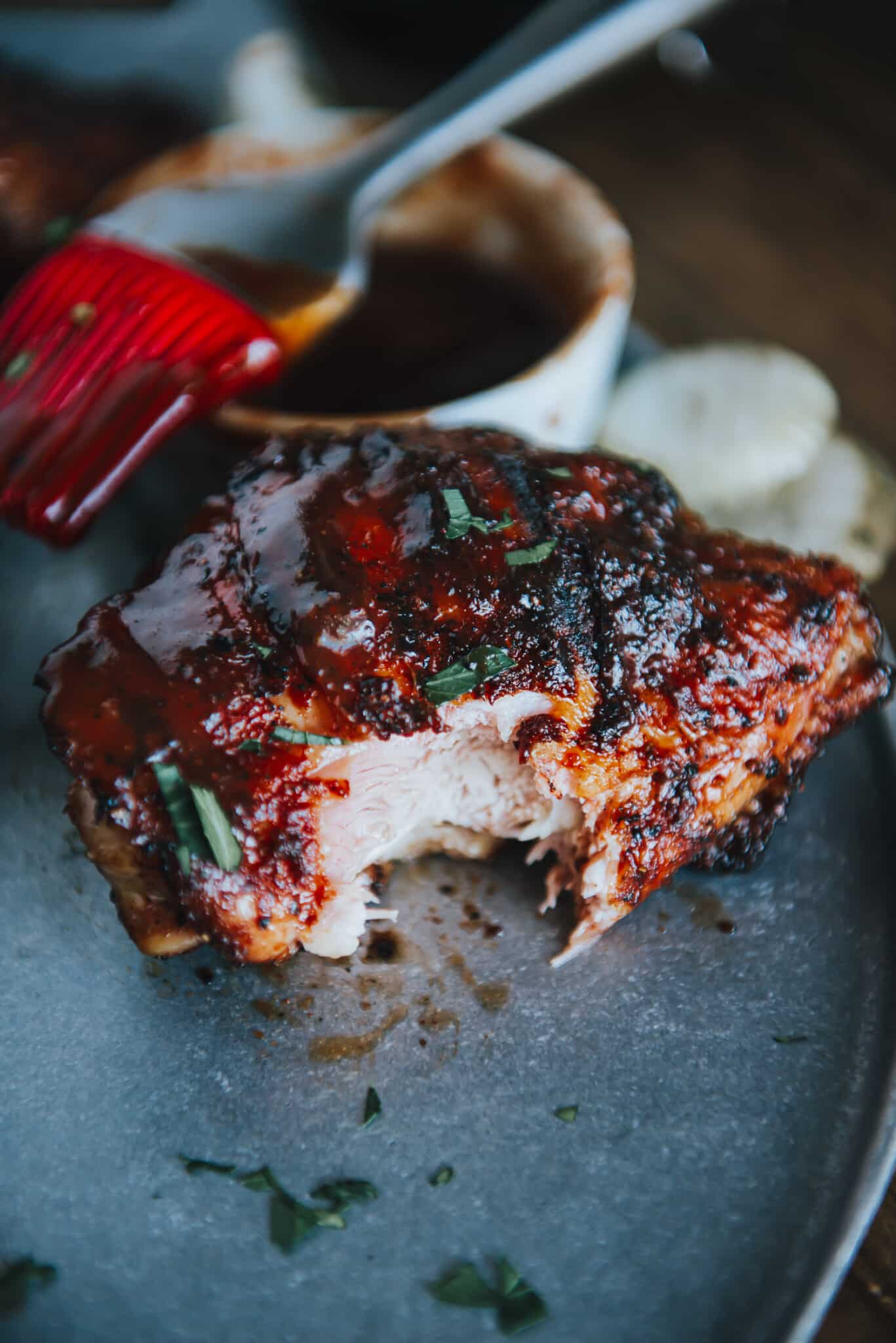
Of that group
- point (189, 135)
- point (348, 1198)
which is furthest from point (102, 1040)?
point (189, 135)

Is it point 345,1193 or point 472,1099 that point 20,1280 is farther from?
point 472,1099

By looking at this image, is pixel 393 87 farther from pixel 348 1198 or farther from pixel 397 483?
pixel 348 1198

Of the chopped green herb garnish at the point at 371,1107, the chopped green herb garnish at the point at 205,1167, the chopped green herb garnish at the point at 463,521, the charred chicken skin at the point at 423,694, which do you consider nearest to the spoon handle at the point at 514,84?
the charred chicken skin at the point at 423,694

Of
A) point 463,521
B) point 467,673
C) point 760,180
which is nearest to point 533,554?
point 463,521

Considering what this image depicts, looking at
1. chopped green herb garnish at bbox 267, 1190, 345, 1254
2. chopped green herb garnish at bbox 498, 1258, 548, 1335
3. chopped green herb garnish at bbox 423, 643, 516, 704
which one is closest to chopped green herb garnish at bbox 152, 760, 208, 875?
chopped green herb garnish at bbox 423, 643, 516, 704

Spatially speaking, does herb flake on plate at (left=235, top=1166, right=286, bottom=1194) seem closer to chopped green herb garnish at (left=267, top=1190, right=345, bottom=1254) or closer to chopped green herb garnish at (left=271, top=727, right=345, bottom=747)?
chopped green herb garnish at (left=267, top=1190, right=345, bottom=1254)

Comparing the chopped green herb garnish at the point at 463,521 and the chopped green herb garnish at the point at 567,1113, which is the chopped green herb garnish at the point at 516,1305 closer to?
the chopped green herb garnish at the point at 567,1113
